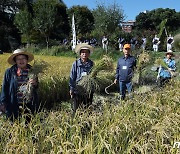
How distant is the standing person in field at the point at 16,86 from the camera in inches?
137

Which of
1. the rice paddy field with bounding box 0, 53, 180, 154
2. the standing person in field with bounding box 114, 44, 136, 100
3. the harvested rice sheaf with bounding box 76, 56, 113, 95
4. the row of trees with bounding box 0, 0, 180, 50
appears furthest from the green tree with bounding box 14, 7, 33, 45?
the rice paddy field with bounding box 0, 53, 180, 154

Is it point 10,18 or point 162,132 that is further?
point 10,18

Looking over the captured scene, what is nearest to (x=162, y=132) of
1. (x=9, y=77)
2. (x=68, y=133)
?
(x=68, y=133)

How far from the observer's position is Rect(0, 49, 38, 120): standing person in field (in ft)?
11.5

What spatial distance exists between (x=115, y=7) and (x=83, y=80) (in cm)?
2387

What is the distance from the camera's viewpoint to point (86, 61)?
4.27 m

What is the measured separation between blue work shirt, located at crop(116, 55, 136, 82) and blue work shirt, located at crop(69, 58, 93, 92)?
1418mm

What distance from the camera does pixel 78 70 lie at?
14.0 feet

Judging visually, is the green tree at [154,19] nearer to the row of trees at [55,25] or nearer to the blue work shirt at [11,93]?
the row of trees at [55,25]

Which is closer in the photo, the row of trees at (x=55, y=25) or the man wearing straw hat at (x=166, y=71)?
the man wearing straw hat at (x=166, y=71)

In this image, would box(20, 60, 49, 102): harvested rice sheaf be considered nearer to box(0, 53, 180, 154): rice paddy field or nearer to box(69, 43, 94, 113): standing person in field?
box(0, 53, 180, 154): rice paddy field

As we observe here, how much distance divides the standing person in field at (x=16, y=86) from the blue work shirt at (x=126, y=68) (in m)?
2.35

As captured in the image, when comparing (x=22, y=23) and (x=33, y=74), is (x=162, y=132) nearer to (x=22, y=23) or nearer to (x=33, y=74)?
(x=33, y=74)

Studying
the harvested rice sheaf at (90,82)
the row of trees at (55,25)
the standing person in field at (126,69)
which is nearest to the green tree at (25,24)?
the row of trees at (55,25)
